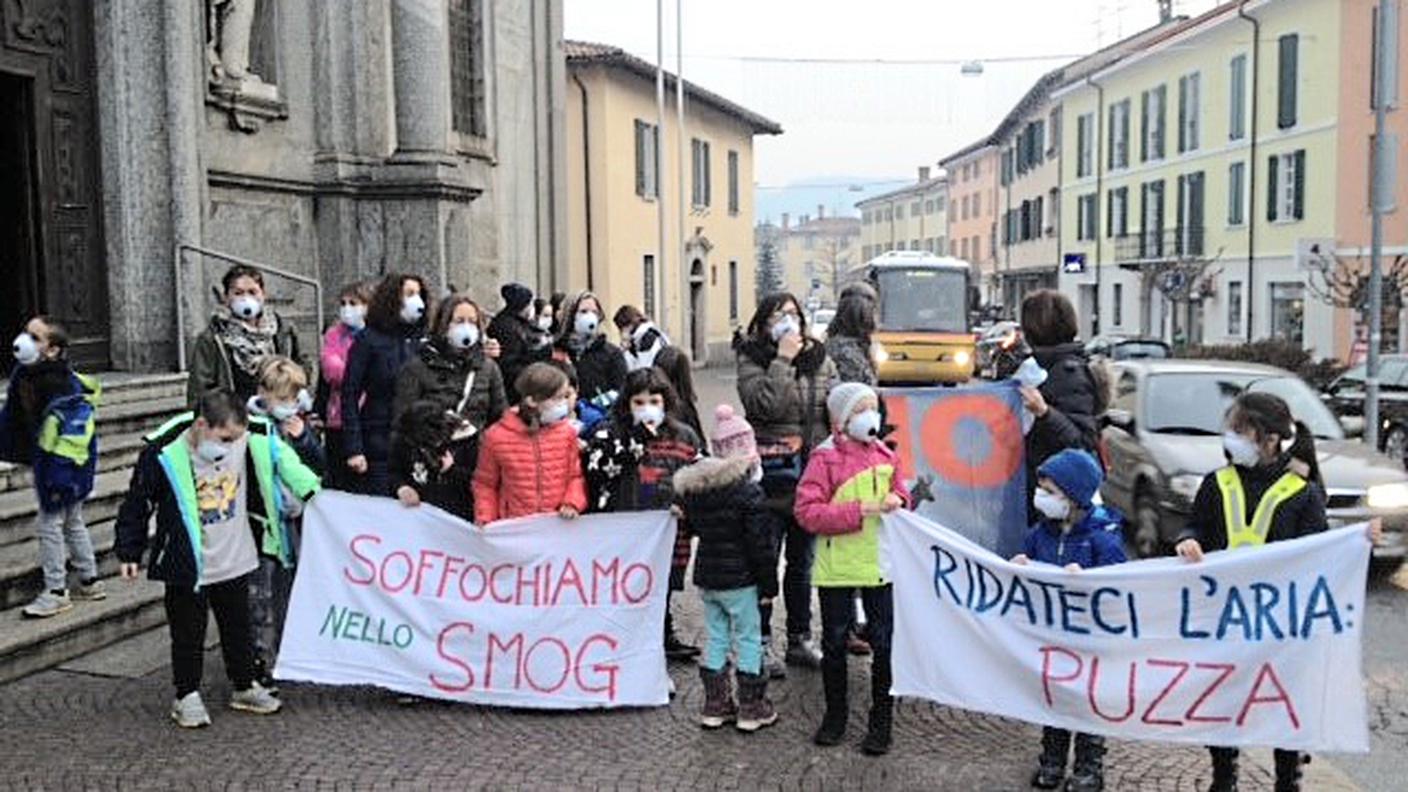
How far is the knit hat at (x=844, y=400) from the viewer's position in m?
6.02

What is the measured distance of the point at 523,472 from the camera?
260 inches

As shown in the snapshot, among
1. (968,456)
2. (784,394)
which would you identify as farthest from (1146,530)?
(784,394)

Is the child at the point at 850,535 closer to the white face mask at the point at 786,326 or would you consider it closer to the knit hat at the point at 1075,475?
the knit hat at the point at 1075,475

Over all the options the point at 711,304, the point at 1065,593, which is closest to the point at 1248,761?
the point at 1065,593

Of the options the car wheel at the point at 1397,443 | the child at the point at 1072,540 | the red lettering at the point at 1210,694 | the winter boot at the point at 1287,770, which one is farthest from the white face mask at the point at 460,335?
the car wheel at the point at 1397,443

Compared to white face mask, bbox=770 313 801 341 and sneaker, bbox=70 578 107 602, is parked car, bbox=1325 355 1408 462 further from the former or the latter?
sneaker, bbox=70 578 107 602

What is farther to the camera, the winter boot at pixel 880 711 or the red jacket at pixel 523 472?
the red jacket at pixel 523 472

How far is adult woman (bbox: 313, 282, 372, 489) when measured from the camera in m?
7.92

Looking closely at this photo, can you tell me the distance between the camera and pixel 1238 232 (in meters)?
43.2

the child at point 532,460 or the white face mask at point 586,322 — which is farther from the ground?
the white face mask at point 586,322

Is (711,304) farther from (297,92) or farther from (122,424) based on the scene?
(122,424)

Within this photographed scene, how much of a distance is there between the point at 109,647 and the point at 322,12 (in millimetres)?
9107

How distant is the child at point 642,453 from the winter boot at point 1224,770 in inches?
104

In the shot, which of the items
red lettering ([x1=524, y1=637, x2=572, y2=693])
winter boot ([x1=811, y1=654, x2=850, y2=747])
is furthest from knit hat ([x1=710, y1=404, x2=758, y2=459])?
red lettering ([x1=524, y1=637, x2=572, y2=693])
